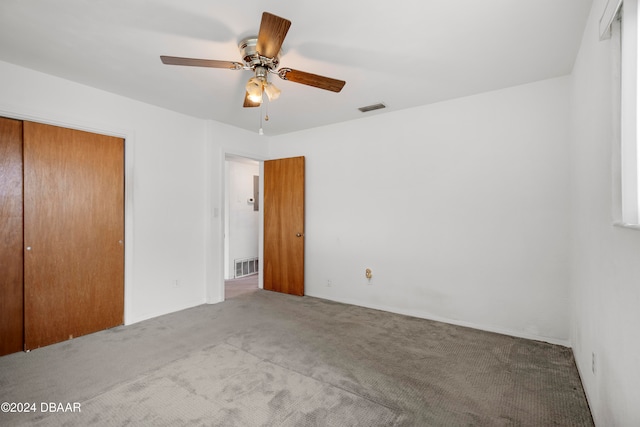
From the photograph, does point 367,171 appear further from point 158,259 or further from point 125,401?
point 125,401

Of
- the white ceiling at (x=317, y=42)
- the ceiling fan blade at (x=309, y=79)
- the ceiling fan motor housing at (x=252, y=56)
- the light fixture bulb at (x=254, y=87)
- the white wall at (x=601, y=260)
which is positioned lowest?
the white wall at (x=601, y=260)

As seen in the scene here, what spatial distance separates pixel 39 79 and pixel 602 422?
189 inches

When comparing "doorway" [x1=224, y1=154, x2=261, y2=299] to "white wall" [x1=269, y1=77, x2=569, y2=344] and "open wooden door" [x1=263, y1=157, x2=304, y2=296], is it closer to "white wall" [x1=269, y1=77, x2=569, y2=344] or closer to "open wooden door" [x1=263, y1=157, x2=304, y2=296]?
"open wooden door" [x1=263, y1=157, x2=304, y2=296]

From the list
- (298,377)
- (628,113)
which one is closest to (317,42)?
(628,113)

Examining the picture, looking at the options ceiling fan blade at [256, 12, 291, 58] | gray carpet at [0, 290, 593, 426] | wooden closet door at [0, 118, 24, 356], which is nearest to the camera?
ceiling fan blade at [256, 12, 291, 58]

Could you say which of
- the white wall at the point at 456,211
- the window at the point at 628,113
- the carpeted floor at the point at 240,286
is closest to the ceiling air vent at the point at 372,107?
the white wall at the point at 456,211

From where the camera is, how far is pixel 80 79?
9.53ft

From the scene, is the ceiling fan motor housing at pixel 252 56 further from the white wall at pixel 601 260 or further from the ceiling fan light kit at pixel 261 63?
the white wall at pixel 601 260

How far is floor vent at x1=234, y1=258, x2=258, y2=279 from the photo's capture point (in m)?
5.95

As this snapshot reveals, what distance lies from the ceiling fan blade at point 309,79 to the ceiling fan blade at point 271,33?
0.55ft

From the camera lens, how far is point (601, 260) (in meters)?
1.69

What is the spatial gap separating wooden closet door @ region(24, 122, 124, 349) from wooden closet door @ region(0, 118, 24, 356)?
0.17 feet

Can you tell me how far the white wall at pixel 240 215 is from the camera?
578 cm

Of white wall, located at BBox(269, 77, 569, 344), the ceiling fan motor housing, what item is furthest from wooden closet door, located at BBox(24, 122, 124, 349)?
white wall, located at BBox(269, 77, 569, 344)
